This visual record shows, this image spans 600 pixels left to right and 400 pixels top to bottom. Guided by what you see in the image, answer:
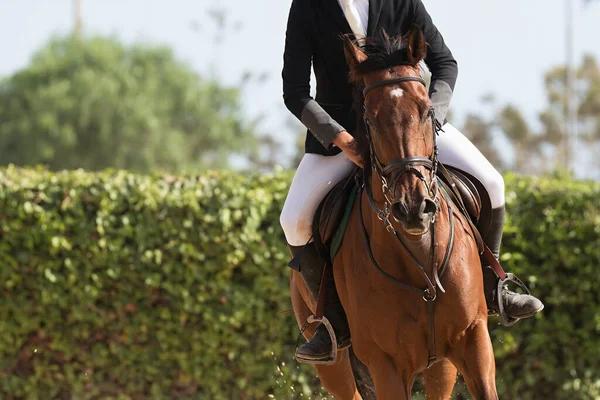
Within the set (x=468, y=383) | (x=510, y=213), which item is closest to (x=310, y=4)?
(x=468, y=383)

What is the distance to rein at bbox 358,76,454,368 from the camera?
4.21 meters

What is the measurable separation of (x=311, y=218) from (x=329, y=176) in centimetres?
29

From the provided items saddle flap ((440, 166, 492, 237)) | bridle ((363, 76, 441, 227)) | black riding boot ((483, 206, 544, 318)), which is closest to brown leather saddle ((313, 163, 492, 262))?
saddle flap ((440, 166, 492, 237))

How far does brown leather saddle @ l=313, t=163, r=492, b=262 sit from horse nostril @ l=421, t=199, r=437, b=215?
3.04 feet

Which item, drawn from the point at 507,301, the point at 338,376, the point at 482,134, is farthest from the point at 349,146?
the point at 482,134

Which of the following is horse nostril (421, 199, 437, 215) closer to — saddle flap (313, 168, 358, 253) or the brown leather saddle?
the brown leather saddle

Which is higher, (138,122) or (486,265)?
(486,265)

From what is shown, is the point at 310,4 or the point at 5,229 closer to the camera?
the point at 310,4

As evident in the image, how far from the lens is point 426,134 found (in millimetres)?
4336

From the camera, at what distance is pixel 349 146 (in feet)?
15.7

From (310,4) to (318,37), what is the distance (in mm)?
202

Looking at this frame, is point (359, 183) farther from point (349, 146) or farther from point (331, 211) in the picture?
point (349, 146)

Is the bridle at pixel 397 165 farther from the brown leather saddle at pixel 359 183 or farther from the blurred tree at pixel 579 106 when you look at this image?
the blurred tree at pixel 579 106

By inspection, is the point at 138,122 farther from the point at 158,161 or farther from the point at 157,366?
the point at 157,366
